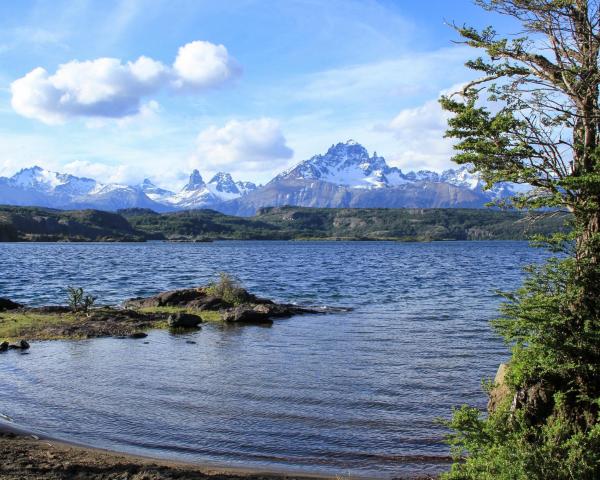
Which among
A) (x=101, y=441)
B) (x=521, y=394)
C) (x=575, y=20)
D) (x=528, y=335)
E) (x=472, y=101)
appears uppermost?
(x=575, y=20)

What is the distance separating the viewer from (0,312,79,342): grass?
1086 inches

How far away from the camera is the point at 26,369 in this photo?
2092 cm

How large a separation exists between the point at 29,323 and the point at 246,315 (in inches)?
466

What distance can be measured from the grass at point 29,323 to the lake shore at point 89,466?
1493 cm

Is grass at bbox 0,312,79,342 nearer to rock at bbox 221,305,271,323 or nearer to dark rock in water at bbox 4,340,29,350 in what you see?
dark rock in water at bbox 4,340,29,350

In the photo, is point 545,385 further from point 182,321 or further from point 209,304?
point 209,304

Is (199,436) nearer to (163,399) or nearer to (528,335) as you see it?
(163,399)

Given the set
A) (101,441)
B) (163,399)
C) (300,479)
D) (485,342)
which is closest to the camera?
(300,479)

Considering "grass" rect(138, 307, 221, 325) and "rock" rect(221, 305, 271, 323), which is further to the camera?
"grass" rect(138, 307, 221, 325)

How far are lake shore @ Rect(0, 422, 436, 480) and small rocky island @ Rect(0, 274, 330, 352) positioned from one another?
13222 mm

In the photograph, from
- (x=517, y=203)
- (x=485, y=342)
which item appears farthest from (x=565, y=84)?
(x=485, y=342)

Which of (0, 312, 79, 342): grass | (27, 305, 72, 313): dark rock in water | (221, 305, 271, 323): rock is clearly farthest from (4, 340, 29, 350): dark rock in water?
(221, 305, 271, 323): rock

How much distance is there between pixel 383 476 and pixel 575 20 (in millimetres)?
10046

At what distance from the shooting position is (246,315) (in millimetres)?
34719
